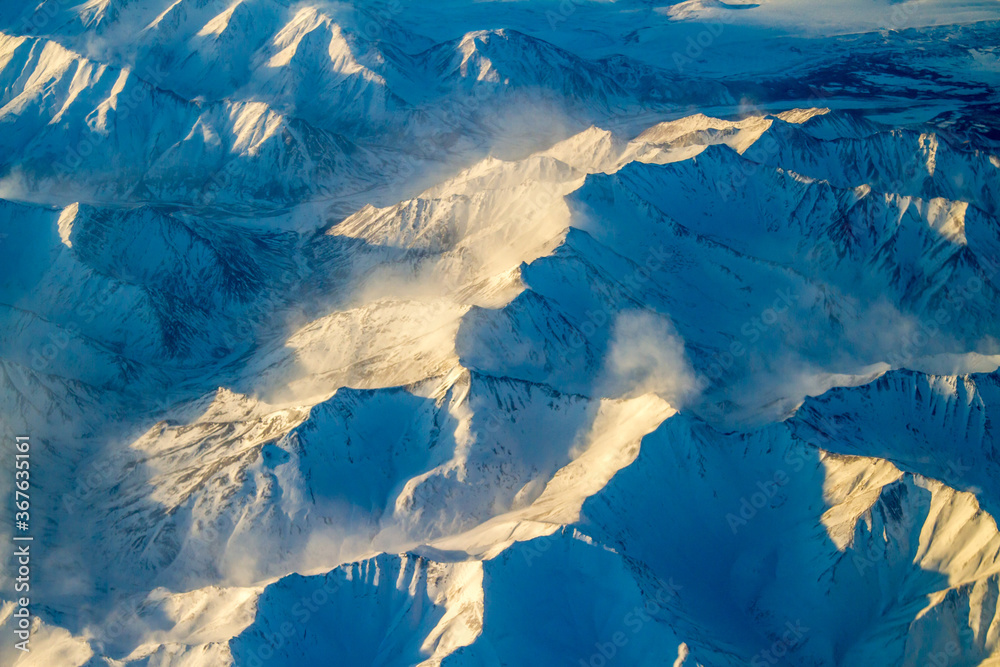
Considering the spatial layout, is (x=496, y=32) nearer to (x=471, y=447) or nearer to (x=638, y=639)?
(x=471, y=447)

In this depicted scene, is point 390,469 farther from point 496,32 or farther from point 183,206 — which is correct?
point 496,32

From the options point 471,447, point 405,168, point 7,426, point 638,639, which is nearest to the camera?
point 638,639

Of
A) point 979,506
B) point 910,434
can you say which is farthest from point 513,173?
point 979,506

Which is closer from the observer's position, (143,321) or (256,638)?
(256,638)

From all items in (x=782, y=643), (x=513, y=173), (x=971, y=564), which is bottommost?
(x=782, y=643)

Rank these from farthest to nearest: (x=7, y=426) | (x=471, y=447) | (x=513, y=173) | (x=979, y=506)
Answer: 1. (x=513, y=173)
2. (x=7, y=426)
3. (x=471, y=447)
4. (x=979, y=506)

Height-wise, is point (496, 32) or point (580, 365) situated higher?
point (496, 32)
